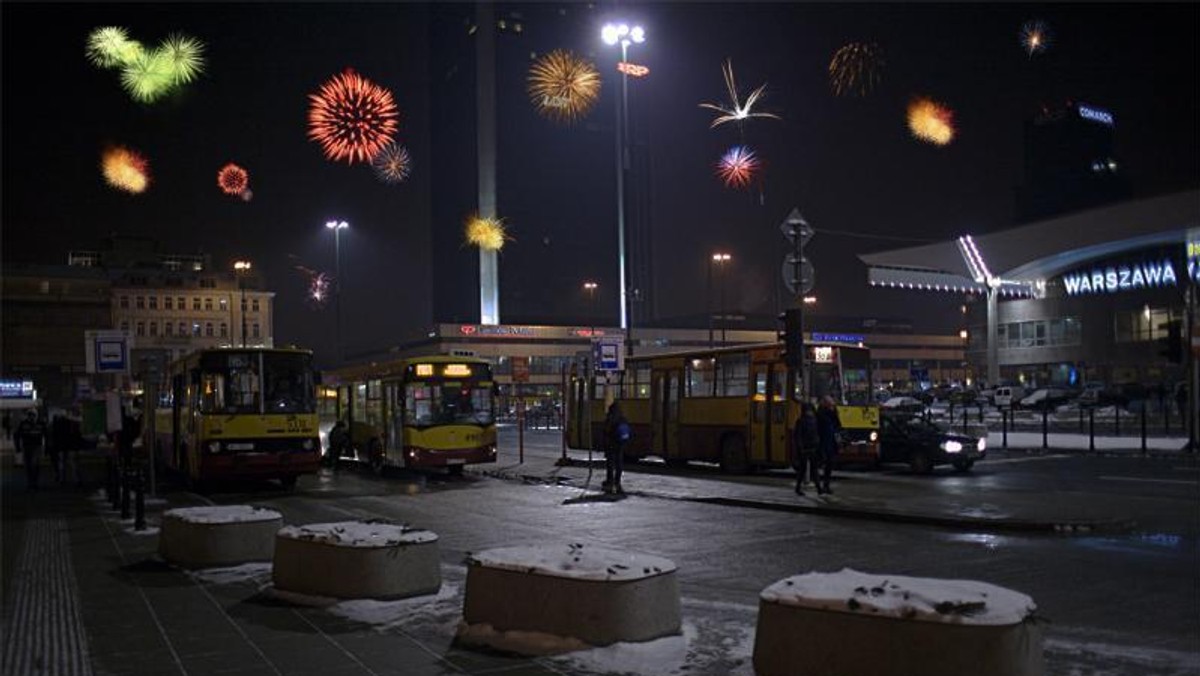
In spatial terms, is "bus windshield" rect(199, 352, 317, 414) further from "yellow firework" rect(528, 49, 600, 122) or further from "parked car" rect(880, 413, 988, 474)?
"parked car" rect(880, 413, 988, 474)

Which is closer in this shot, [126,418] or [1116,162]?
[126,418]

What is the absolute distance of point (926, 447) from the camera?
23578mm

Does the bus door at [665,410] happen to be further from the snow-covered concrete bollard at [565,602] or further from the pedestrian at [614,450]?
the snow-covered concrete bollard at [565,602]

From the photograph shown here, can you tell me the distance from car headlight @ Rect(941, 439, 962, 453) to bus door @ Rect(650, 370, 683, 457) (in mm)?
6803

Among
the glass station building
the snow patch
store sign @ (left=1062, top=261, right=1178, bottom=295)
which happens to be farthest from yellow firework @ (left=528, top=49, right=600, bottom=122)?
store sign @ (left=1062, top=261, right=1178, bottom=295)

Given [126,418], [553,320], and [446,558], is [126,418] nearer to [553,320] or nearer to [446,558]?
[446,558]

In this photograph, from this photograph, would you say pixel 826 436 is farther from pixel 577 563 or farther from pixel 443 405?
pixel 577 563

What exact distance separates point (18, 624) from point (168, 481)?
60.2 feet

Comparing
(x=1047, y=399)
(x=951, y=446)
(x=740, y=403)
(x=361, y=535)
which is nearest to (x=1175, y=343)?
(x=951, y=446)

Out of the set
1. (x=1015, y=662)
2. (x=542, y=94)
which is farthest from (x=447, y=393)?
(x=1015, y=662)

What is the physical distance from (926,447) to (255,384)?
15.3 m

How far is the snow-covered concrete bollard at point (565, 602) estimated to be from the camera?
6781 mm

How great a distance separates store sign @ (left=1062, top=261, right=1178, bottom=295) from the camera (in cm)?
7656

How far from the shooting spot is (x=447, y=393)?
2472 centimetres
